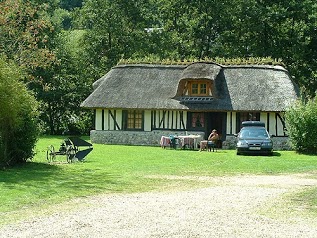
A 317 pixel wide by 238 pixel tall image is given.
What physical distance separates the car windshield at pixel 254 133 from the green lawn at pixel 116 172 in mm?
1219

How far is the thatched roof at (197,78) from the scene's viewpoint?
104 ft

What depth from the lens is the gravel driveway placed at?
991 cm

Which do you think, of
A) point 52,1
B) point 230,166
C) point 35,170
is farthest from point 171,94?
point 52,1

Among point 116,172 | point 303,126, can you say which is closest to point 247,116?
point 303,126

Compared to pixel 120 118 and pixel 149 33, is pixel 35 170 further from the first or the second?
pixel 149 33

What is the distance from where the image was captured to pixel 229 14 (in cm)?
4406

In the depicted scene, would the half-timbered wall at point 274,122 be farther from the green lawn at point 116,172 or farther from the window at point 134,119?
the window at point 134,119

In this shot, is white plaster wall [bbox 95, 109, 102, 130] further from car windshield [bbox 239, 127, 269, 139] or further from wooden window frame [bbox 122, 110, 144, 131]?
car windshield [bbox 239, 127, 269, 139]

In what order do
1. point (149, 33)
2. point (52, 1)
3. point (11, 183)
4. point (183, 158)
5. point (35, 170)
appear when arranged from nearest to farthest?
point (11, 183), point (35, 170), point (183, 158), point (149, 33), point (52, 1)

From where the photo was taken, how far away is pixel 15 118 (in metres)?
19.6

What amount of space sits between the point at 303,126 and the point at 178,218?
17.4m

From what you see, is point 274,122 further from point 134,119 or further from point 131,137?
point 131,137

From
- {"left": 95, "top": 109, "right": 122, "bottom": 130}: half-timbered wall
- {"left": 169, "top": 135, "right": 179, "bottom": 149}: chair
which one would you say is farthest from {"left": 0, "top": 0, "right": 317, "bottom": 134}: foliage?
{"left": 169, "top": 135, "right": 179, "bottom": 149}: chair

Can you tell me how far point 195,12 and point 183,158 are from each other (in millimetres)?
22645
